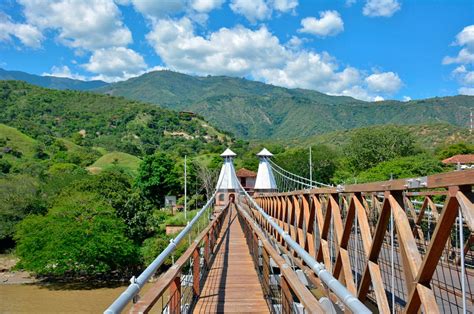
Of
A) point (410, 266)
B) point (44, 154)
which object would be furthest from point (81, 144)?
point (410, 266)

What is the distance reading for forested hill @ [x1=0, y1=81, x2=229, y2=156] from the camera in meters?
74.8

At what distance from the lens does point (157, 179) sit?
4016 cm

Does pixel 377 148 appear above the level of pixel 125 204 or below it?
above

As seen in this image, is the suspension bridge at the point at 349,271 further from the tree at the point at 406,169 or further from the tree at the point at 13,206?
the tree at the point at 13,206

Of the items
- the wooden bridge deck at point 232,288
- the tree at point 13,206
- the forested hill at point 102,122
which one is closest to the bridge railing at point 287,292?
the wooden bridge deck at point 232,288

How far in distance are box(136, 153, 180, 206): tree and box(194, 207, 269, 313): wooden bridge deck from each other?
33.4m

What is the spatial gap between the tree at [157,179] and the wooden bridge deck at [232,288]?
110ft

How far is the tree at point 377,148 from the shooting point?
120ft

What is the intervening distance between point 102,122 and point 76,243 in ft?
222

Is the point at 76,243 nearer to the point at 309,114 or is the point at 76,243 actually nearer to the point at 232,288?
the point at 232,288

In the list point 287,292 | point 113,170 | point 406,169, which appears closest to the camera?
point 287,292

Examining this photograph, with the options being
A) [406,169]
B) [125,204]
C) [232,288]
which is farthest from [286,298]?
[125,204]

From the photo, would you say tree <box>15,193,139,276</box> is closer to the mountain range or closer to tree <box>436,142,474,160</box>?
tree <box>436,142,474,160</box>

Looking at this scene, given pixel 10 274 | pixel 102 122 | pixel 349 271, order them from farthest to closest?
pixel 102 122, pixel 10 274, pixel 349 271
